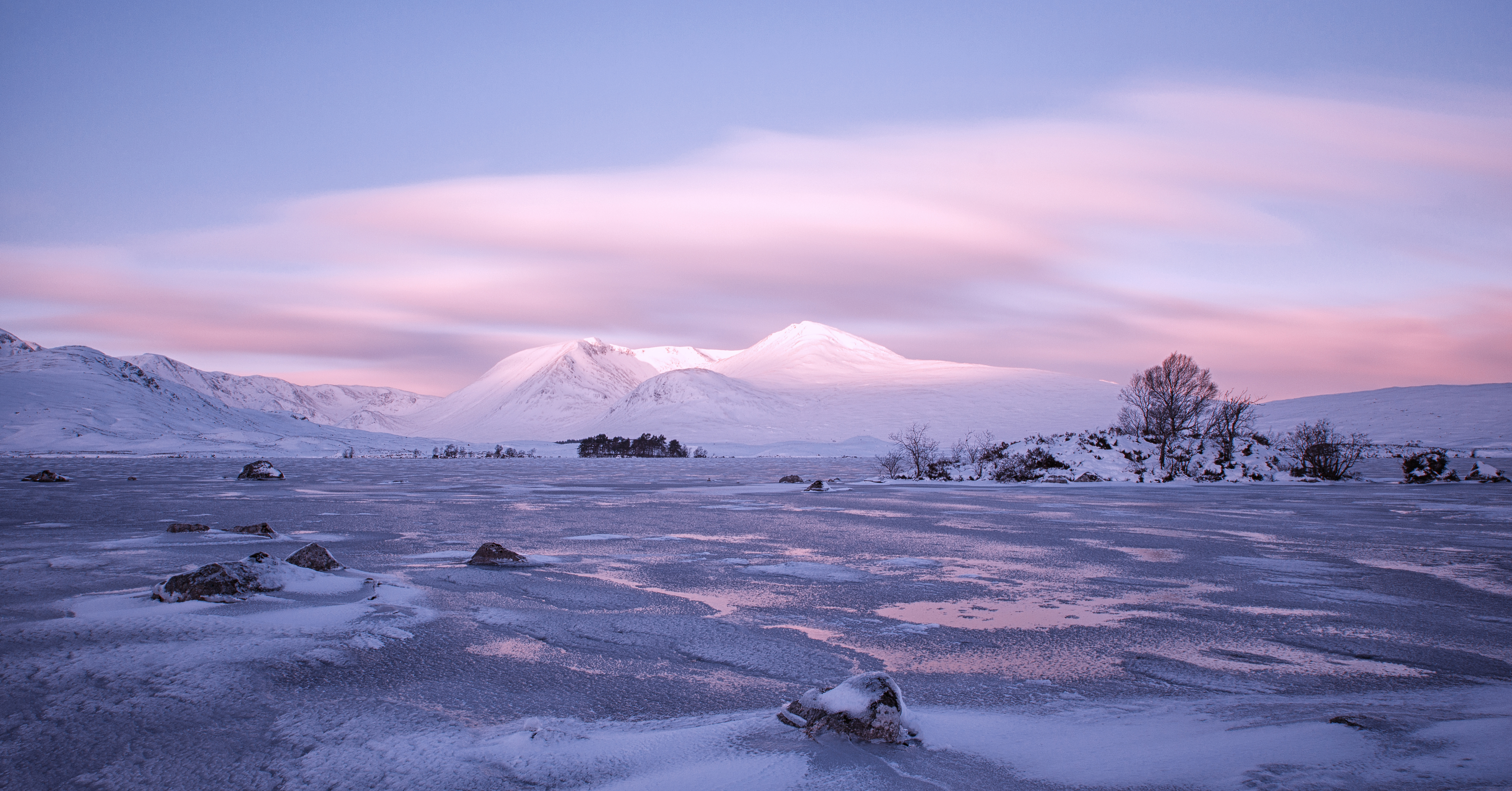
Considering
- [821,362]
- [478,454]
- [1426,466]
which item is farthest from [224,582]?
[821,362]

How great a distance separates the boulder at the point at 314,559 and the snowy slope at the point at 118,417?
60.1 m

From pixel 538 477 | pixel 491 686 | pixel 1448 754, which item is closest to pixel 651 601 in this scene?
pixel 491 686

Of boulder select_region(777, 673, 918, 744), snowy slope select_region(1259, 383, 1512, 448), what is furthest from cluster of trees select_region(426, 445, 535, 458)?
boulder select_region(777, 673, 918, 744)

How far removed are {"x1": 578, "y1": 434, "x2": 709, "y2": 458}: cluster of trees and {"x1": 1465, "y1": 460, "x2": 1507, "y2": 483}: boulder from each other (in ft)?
214

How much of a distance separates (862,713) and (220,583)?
486 centimetres

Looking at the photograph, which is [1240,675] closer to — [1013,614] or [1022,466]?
[1013,614]

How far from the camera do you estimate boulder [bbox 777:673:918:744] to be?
321 centimetres

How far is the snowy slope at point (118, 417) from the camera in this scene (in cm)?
5712

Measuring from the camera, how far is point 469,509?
15086 millimetres

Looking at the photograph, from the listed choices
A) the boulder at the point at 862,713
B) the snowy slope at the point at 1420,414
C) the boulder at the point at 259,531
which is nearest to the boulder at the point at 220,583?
the boulder at the point at 259,531

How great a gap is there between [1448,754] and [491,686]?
392 centimetres

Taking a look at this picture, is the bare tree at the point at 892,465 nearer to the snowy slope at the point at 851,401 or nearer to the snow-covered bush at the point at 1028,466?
the snow-covered bush at the point at 1028,466

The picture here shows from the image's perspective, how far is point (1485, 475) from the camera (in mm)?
27984

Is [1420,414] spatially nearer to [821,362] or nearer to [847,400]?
[847,400]
